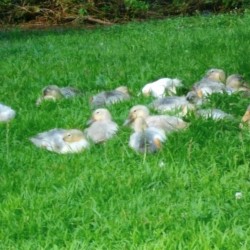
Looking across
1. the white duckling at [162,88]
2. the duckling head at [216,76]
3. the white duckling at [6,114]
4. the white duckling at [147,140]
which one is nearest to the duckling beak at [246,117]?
the white duckling at [147,140]

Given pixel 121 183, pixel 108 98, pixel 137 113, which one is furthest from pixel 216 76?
pixel 121 183

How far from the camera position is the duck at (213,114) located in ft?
17.4

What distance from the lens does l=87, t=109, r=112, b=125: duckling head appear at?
553cm

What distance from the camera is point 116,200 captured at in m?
4.06

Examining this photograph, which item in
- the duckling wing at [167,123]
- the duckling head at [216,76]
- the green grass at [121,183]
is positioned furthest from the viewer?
the duckling head at [216,76]

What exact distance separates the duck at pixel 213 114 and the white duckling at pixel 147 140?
1.54 feet

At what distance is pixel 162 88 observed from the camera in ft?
21.3

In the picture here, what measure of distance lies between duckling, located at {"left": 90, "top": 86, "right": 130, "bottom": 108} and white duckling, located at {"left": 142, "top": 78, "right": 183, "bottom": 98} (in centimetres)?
19

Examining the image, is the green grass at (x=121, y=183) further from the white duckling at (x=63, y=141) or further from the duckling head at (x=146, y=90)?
the duckling head at (x=146, y=90)

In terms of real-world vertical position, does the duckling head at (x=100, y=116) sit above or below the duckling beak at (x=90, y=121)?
above

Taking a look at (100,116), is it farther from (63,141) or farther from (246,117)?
(246,117)

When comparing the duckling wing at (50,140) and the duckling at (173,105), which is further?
the duckling at (173,105)

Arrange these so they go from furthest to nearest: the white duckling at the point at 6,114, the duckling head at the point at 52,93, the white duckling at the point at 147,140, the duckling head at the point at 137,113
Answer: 1. the duckling head at the point at 52,93
2. the white duckling at the point at 6,114
3. the duckling head at the point at 137,113
4. the white duckling at the point at 147,140

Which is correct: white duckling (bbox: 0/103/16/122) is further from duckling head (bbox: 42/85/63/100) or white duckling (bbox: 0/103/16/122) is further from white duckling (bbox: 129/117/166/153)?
white duckling (bbox: 129/117/166/153)
